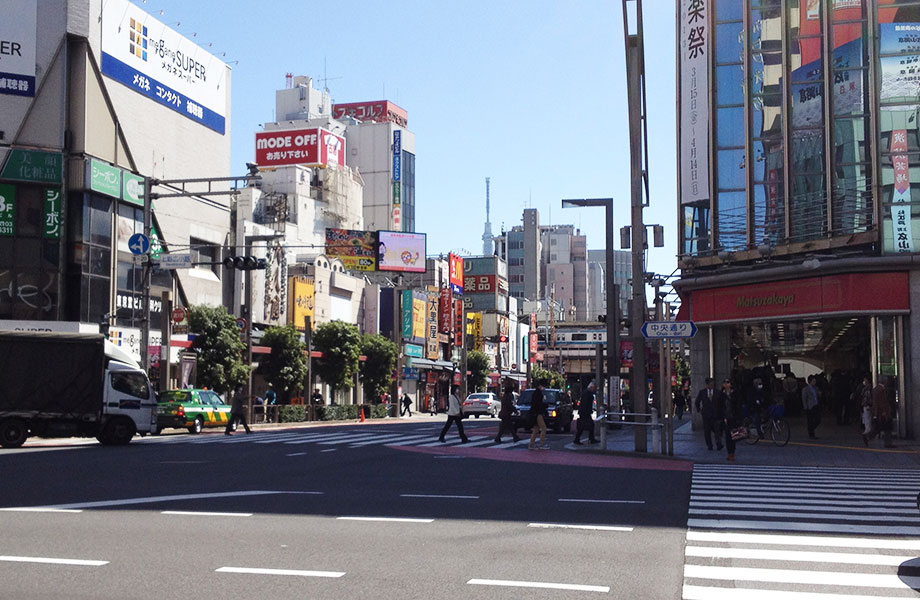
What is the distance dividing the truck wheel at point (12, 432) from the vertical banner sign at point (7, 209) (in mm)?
18905

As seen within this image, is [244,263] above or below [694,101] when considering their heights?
below

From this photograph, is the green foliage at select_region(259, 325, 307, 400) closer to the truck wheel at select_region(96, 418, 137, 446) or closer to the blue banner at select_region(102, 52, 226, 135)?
the blue banner at select_region(102, 52, 226, 135)

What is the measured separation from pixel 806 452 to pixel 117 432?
17802mm

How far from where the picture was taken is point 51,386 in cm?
2655

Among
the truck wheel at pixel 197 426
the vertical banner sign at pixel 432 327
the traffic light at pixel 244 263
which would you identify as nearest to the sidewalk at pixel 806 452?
the traffic light at pixel 244 263

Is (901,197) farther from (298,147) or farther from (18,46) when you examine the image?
(298,147)

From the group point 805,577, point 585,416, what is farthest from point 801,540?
point 585,416

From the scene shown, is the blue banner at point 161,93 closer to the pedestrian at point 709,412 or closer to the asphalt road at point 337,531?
the asphalt road at point 337,531

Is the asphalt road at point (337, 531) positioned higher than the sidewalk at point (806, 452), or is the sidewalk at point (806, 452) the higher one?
the asphalt road at point (337, 531)

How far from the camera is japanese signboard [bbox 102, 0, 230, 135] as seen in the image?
155 feet

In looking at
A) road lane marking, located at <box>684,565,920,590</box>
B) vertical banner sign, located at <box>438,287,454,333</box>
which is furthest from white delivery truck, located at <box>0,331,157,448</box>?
vertical banner sign, located at <box>438,287,454,333</box>

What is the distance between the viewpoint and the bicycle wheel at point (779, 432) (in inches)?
1056

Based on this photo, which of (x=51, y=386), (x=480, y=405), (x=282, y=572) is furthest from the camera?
(x=480, y=405)

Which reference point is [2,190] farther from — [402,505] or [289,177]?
[289,177]
